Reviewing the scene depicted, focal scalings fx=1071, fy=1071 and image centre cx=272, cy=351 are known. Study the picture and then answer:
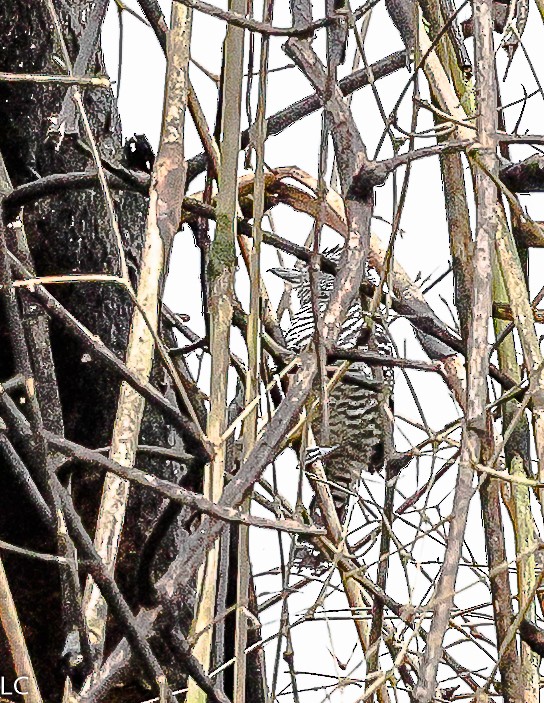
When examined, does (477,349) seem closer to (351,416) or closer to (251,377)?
(251,377)

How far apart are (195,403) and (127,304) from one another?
0.16 meters

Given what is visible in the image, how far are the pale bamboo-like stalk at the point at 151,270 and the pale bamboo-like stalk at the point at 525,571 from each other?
0.29 metres

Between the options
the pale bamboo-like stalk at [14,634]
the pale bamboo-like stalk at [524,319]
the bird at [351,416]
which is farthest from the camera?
the bird at [351,416]

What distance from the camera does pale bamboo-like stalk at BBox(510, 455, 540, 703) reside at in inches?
30.4

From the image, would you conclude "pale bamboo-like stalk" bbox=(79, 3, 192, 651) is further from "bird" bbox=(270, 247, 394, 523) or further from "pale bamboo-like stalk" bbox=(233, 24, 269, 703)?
"bird" bbox=(270, 247, 394, 523)

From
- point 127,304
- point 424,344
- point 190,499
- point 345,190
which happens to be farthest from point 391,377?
point 190,499

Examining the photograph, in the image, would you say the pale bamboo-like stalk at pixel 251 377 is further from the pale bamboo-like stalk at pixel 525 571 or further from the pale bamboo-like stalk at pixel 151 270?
the pale bamboo-like stalk at pixel 525 571

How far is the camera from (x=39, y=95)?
1.11 metres

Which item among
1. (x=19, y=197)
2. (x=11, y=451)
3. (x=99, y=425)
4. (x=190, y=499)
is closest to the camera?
(x=190, y=499)

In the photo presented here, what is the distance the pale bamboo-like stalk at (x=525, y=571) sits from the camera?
2.53ft

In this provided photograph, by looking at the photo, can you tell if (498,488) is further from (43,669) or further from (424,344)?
(43,669)

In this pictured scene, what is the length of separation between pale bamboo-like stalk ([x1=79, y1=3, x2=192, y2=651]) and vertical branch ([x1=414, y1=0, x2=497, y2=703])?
0.61 feet

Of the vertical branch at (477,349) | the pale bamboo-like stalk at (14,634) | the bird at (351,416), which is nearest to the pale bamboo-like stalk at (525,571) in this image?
the vertical branch at (477,349)

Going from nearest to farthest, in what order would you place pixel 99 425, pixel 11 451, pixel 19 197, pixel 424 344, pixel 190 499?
pixel 190 499 → pixel 11 451 → pixel 19 197 → pixel 424 344 → pixel 99 425
